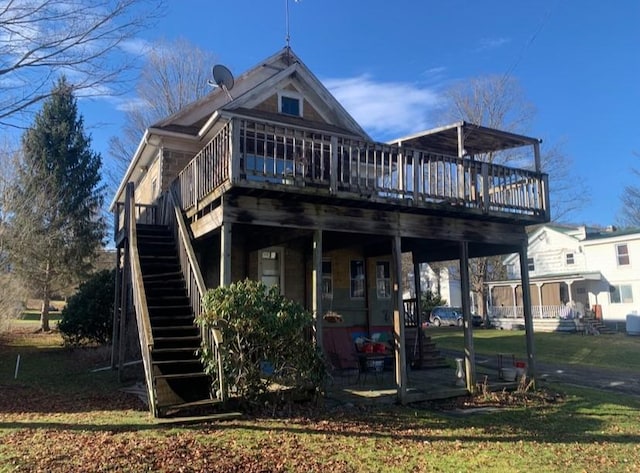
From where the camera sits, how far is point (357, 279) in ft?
46.1

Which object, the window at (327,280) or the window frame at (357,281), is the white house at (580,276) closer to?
the window frame at (357,281)

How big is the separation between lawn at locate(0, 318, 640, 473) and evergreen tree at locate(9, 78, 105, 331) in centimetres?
1719

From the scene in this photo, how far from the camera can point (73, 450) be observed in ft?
18.0

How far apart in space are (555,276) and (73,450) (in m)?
36.1

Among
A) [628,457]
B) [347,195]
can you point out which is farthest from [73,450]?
[628,457]

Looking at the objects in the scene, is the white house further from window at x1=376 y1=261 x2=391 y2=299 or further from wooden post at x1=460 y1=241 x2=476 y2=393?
wooden post at x1=460 y1=241 x2=476 y2=393

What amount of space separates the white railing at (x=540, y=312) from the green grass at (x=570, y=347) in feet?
9.70

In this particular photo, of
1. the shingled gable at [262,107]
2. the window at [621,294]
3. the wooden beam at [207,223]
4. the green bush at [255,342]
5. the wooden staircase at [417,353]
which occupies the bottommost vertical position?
the wooden staircase at [417,353]

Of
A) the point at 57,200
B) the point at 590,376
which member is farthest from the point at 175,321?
the point at 57,200

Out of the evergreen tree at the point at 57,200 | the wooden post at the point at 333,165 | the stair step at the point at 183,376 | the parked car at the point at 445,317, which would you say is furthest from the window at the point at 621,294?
the evergreen tree at the point at 57,200

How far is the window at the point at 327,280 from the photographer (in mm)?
13398

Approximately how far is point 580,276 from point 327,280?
27100 mm

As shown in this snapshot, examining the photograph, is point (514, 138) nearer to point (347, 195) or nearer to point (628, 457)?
point (347, 195)

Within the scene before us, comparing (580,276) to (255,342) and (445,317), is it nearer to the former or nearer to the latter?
(445,317)
